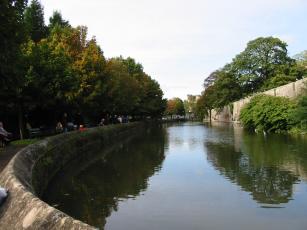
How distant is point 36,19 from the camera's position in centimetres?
5641

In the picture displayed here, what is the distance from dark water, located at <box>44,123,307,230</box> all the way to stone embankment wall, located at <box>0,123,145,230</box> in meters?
0.79

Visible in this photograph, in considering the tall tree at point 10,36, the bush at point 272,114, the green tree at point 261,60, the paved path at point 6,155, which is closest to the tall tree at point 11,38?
the tall tree at point 10,36

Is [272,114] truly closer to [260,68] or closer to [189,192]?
[189,192]

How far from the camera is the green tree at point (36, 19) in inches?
2149

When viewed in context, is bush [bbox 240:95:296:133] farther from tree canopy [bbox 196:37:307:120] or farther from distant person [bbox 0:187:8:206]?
distant person [bbox 0:187:8:206]

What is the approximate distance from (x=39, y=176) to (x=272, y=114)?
3238 cm

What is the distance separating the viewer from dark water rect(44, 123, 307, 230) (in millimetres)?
11703

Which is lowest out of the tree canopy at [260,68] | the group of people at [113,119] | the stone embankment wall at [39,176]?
the stone embankment wall at [39,176]

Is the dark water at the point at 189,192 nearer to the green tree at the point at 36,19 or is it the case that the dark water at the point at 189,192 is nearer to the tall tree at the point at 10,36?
the tall tree at the point at 10,36

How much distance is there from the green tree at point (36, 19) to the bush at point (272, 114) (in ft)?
86.6

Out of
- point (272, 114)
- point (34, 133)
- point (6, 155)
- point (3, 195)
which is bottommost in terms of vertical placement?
point (3, 195)

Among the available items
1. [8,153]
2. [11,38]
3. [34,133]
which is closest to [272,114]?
[34,133]

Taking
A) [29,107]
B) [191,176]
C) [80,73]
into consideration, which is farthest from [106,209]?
[80,73]

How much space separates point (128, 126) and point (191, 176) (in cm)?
3761
